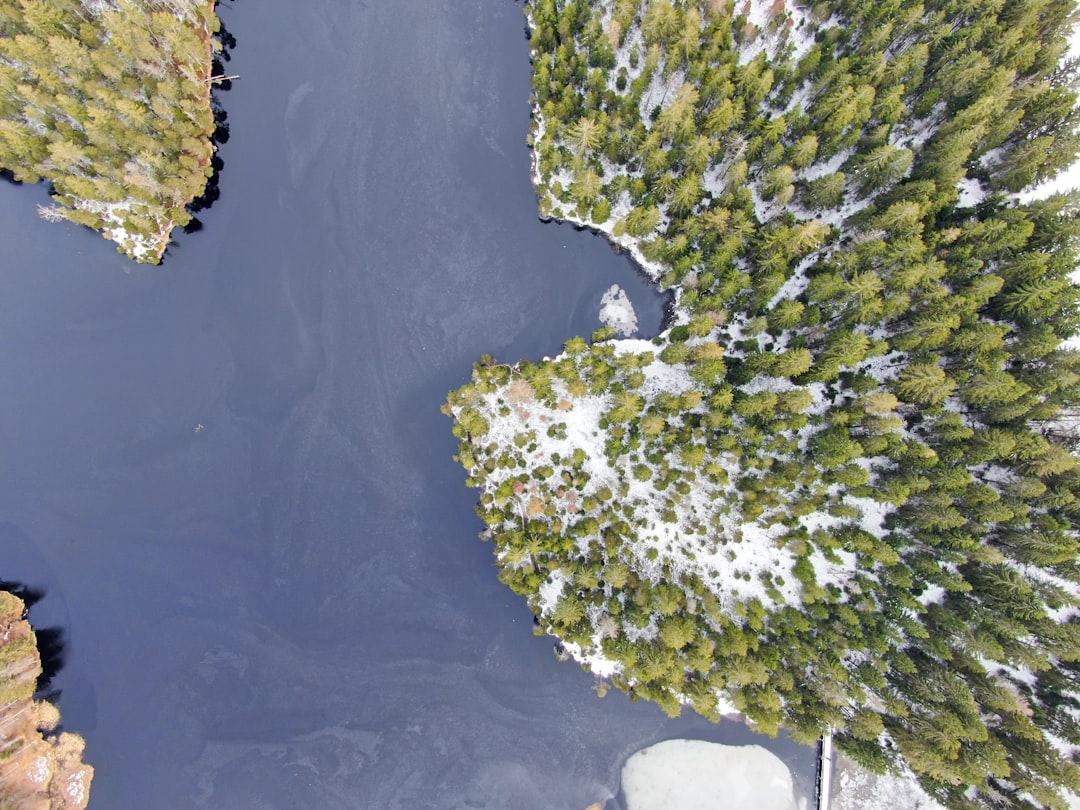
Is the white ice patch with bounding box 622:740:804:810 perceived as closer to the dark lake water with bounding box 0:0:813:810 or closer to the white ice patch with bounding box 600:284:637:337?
the dark lake water with bounding box 0:0:813:810

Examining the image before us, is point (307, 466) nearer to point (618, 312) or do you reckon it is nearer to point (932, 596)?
point (618, 312)

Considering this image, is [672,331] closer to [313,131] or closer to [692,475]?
[692,475]

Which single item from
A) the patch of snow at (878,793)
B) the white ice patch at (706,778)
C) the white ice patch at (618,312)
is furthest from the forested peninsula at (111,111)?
the patch of snow at (878,793)

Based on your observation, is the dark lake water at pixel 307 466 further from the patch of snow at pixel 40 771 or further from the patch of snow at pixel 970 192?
the patch of snow at pixel 970 192

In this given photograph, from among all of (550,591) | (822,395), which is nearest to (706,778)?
(550,591)

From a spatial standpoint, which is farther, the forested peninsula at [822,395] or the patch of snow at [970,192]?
the patch of snow at [970,192]

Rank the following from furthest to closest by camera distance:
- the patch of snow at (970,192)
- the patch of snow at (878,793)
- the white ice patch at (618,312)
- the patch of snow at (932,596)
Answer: the white ice patch at (618,312)
the patch of snow at (970,192)
the patch of snow at (878,793)
the patch of snow at (932,596)

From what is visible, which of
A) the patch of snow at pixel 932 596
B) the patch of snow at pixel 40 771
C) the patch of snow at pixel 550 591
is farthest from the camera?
the patch of snow at pixel 550 591

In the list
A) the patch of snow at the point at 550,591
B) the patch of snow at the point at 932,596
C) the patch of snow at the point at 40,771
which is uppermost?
the patch of snow at the point at 932,596
